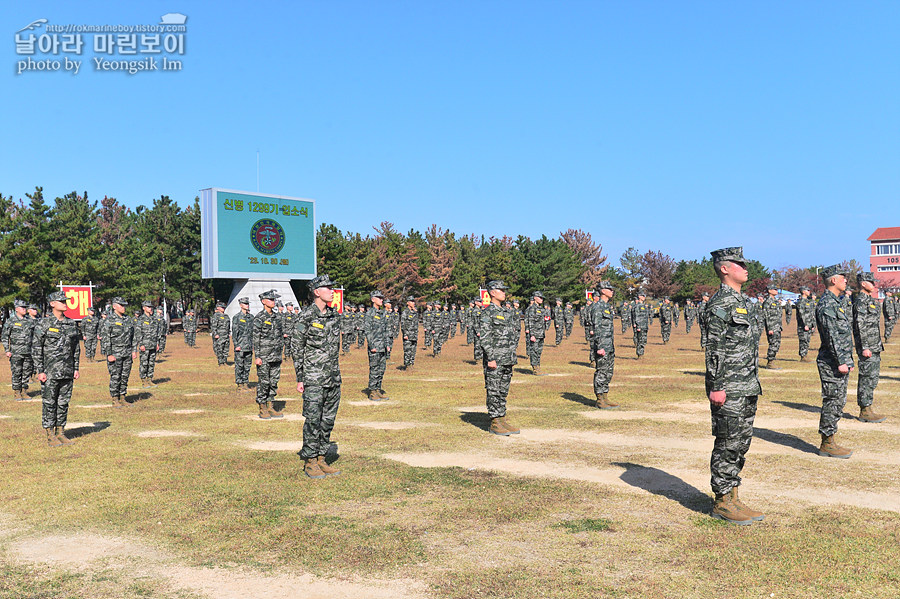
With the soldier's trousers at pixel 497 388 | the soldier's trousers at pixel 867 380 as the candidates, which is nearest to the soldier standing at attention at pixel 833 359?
the soldier's trousers at pixel 867 380

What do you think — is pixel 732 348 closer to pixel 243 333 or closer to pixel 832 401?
pixel 832 401

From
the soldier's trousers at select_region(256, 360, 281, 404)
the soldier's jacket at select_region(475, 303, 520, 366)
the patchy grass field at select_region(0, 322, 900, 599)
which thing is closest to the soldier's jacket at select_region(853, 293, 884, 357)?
the patchy grass field at select_region(0, 322, 900, 599)

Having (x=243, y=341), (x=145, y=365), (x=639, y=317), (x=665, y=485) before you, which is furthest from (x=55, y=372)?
(x=639, y=317)

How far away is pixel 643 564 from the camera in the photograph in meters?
5.10

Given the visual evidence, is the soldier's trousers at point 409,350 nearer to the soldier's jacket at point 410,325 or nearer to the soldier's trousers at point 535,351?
the soldier's jacket at point 410,325

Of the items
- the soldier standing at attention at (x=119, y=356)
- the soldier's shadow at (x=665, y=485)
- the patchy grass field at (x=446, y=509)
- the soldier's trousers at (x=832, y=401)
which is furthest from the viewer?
the soldier standing at attention at (x=119, y=356)

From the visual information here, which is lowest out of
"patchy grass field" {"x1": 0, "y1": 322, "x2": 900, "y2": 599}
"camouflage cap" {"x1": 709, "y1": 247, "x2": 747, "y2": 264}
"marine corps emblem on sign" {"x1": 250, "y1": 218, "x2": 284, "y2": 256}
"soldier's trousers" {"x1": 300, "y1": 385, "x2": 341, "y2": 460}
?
"patchy grass field" {"x1": 0, "y1": 322, "x2": 900, "y2": 599}

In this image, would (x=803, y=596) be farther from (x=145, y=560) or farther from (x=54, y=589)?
(x=54, y=589)

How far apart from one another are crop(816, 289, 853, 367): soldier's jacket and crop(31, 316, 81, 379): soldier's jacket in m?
11.0

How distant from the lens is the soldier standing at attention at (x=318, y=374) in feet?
26.2

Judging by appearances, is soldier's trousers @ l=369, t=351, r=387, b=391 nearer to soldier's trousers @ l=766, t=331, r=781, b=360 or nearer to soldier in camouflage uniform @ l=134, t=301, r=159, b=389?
soldier in camouflage uniform @ l=134, t=301, r=159, b=389

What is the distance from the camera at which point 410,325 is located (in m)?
23.0

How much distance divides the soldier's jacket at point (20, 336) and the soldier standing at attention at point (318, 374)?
1052 cm

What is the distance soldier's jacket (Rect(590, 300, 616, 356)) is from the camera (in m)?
13.1
